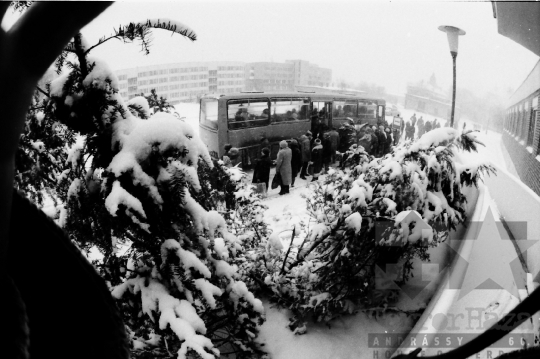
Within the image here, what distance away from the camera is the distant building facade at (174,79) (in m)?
2.38

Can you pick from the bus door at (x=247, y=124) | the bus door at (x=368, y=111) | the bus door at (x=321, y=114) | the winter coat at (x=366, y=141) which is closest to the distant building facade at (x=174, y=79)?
the winter coat at (x=366, y=141)

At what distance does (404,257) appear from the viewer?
3.27 metres

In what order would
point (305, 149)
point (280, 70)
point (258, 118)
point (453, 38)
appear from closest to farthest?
point (453, 38) < point (280, 70) < point (305, 149) < point (258, 118)

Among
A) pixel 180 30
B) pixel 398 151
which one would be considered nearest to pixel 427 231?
pixel 398 151

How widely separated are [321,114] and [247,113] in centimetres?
356

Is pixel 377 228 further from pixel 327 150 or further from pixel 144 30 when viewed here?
pixel 327 150

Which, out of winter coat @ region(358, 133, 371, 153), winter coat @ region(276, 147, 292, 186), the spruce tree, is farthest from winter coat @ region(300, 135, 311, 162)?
the spruce tree

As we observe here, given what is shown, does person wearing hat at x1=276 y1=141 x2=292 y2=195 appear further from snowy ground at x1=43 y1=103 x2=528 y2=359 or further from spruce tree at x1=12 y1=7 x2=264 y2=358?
spruce tree at x1=12 y1=7 x2=264 y2=358

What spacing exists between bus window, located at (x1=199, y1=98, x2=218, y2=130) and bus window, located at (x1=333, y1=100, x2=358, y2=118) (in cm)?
530

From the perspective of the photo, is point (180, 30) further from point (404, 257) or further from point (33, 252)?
point (404, 257)

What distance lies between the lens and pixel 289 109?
35.8 feet

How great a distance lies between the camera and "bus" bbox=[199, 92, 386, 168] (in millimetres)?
9523

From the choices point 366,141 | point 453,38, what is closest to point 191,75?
point 453,38

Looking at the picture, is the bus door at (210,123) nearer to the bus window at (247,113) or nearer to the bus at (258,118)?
the bus at (258,118)
